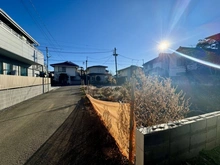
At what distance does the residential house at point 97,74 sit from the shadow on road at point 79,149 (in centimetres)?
3372

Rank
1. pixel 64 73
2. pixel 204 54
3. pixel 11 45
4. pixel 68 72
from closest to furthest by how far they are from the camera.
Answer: pixel 11 45
pixel 204 54
pixel 64 73
pixel 68 72

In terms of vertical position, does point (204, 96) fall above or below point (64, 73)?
below

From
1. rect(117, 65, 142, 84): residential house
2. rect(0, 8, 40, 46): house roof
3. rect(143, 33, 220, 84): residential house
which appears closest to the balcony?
rect(0, 8, 40, 46): house roof

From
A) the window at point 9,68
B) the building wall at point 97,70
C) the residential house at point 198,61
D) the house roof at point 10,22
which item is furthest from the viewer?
the building wall at point 97,70

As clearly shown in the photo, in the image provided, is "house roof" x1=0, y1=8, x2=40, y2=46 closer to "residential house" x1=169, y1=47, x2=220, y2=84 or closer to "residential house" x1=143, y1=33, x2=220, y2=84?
"residential house" x1=143, y1=33, x2=220, y2=84

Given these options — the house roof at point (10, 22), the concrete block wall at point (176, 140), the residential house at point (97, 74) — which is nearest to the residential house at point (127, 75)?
the concrete block wall at point (176, 140)

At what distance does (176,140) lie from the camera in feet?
6.05

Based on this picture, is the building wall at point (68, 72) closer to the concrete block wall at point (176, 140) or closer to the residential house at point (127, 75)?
the residential house at point (127, 75)

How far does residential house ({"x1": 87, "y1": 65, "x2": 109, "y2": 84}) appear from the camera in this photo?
3895cm

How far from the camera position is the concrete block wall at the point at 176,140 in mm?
1622

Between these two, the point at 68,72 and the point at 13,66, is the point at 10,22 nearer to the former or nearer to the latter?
the point at 13,66

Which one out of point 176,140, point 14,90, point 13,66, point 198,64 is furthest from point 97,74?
point 176,140

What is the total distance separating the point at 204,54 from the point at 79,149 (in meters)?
16.0

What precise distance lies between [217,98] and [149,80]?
23.0ft
